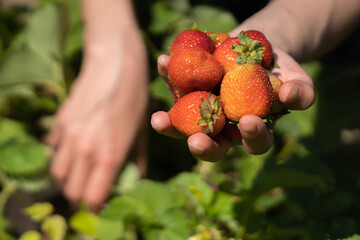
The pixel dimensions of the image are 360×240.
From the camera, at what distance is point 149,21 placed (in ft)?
4.08

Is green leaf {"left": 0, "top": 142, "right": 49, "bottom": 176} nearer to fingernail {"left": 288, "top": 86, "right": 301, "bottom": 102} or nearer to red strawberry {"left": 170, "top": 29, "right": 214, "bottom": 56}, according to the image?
red strawberry {"left": 170, "top": 29, "right": 214, "bottom": 56}

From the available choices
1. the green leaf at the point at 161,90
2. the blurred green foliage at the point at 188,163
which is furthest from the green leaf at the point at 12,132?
the green leaf at the point at 161,90

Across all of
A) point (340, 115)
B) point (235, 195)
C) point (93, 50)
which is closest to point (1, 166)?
point (93, 50)

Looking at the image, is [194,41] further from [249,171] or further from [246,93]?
[249,171]

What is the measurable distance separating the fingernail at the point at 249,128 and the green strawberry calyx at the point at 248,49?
11 cm

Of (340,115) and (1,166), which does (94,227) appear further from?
(340,115)

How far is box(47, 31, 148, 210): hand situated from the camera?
983mm

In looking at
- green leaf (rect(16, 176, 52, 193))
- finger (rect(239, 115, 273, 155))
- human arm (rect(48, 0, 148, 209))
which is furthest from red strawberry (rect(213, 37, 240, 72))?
green leaf (rect(16, 176, 52, 193))

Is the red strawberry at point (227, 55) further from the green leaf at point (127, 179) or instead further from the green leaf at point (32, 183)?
the green leaf at point (32, 183)

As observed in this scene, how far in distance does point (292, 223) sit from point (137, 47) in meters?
0.58

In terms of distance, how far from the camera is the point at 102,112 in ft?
3.24

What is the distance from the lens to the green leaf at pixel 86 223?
88 cm

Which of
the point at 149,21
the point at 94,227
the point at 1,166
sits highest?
the point at 149,21

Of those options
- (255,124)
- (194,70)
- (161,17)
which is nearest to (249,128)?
(255,124)
